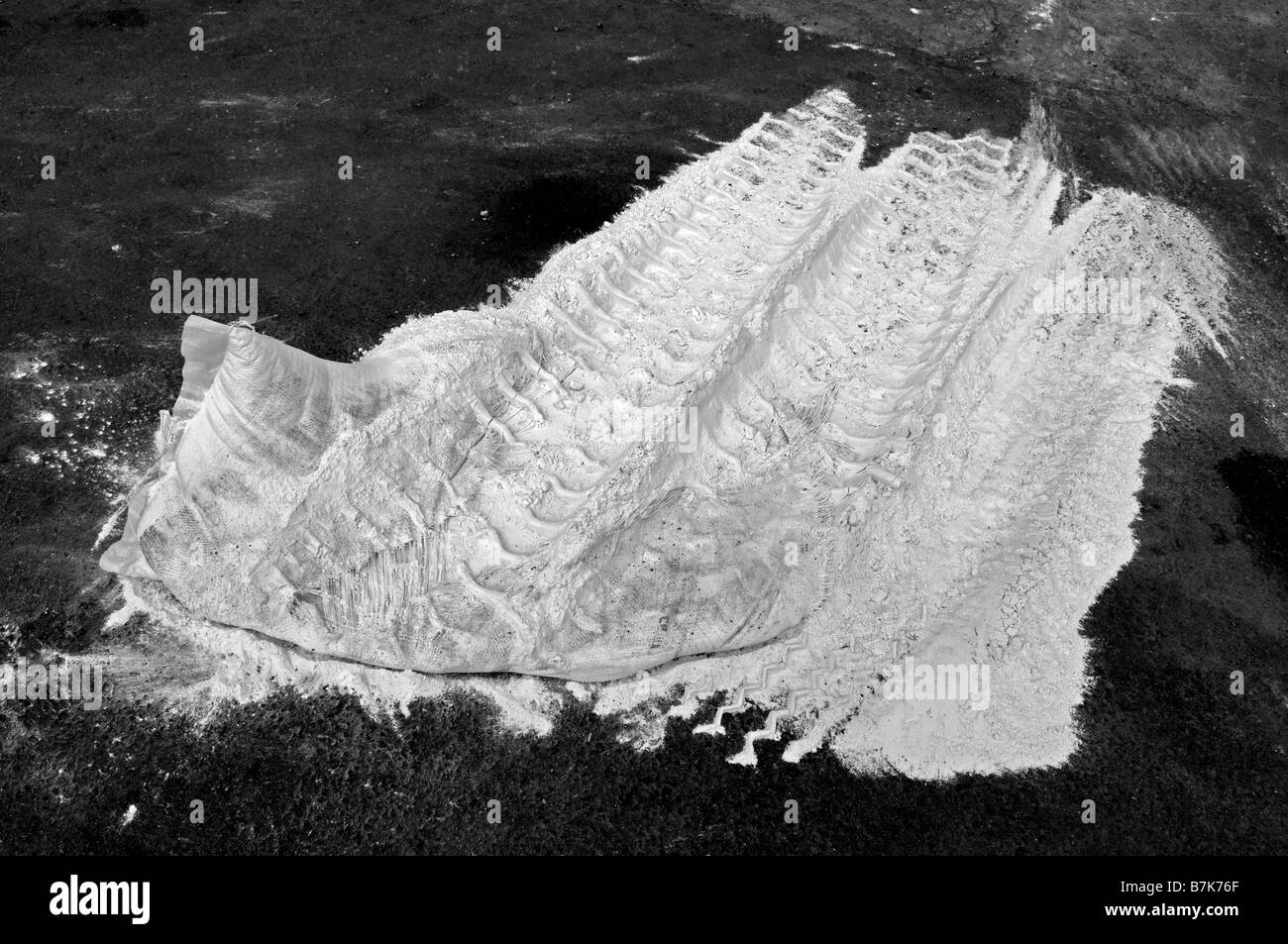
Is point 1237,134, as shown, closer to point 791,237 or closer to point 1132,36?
point 1132,36

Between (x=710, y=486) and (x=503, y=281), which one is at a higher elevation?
(x=503, y=281)

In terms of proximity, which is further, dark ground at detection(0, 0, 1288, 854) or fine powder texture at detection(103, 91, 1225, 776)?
fine powder texture at detection(103, 91, 1225, 776)

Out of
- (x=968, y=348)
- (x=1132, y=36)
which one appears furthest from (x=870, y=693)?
(x=1132, y=36)
